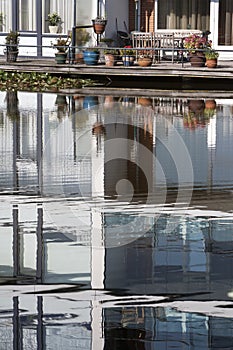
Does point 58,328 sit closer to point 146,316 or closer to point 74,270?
point 146,316

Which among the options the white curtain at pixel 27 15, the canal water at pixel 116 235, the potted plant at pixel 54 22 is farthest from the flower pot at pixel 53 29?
the canal water at pixel 116 235

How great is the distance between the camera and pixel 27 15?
29844 mm

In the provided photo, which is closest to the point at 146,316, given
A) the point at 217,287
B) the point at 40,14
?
the point at 217,287

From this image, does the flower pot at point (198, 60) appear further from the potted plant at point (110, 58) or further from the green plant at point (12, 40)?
the green plant at point (12, 40)

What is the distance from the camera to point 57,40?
27969mm

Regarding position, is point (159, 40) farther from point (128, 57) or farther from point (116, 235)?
point (116, 235)

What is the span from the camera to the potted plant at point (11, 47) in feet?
90.7

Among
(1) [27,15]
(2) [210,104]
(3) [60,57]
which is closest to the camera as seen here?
(2) [210,104]

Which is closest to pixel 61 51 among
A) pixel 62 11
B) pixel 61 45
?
pixel 61 45

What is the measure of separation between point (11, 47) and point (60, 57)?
5.30 ft

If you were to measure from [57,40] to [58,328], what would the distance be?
21765mm

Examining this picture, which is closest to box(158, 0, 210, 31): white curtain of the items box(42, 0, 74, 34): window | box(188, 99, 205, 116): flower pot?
box(42, 0, 74, 34): window

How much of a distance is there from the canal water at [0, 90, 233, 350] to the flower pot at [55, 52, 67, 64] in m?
8.12

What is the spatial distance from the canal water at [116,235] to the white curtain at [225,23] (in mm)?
10701
